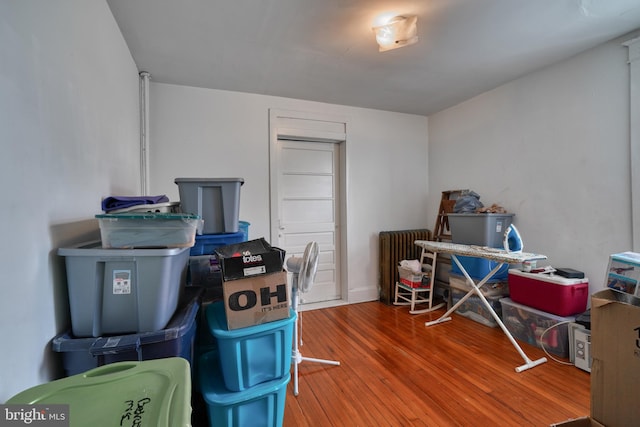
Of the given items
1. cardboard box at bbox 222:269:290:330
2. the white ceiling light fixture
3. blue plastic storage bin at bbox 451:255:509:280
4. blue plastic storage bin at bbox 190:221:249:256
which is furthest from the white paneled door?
cardboard box at bbox 222:269:290:330

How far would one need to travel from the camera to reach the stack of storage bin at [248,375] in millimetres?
1333

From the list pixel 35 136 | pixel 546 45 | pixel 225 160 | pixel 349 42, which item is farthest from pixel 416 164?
pixel 35 136

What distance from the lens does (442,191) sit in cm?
390

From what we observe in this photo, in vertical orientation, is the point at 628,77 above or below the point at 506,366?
above

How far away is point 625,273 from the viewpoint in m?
1.08

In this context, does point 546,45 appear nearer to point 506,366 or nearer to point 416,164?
point 416,164

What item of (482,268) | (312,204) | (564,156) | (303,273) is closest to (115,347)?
(303,273)

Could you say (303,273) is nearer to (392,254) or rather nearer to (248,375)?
(248,375)

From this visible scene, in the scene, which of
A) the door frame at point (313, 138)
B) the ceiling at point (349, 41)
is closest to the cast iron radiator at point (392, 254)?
the door frame at point (313, 138)

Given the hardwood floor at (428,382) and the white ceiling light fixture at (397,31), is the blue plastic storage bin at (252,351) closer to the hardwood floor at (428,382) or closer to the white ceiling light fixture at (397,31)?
the hardwood floor at (428,382)

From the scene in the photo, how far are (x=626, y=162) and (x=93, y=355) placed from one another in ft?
11.8

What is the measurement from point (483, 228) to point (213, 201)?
2622mm

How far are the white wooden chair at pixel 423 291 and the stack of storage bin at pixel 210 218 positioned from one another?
2.42 metres

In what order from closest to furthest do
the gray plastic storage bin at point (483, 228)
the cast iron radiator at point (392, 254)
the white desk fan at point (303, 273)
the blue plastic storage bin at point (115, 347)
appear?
1. the blue plastic storage bin at point (115, 347)
2. the white desk fan at point (303, 273)
3. the gray plastic storage bin at point (483, 228)
4. the cast iron radiator at point (392, 254)
